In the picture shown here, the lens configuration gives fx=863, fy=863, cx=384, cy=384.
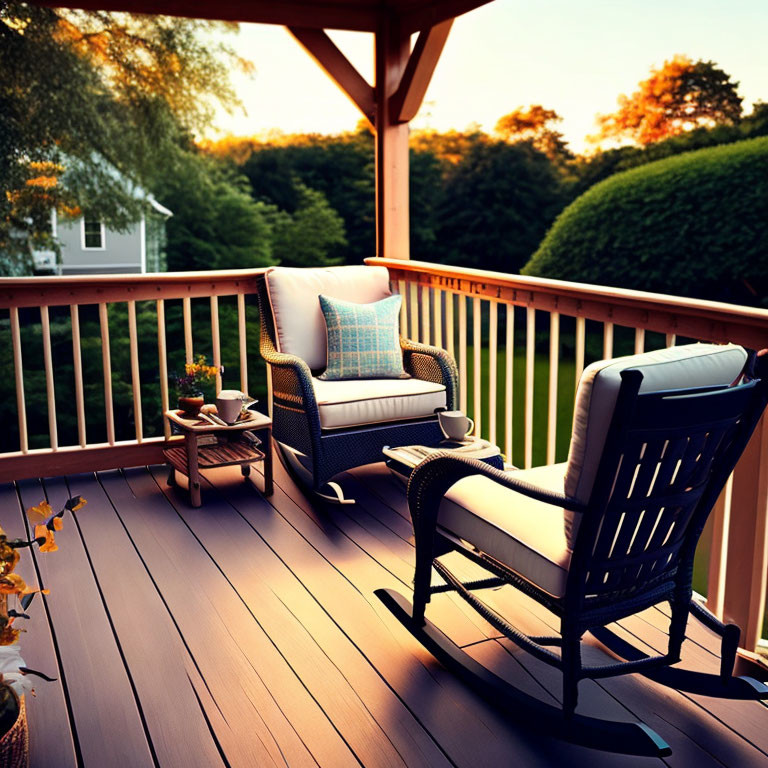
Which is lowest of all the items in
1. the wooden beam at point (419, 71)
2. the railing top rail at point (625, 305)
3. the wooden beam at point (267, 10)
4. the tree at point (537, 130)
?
the railing top rail at point (625, 305)

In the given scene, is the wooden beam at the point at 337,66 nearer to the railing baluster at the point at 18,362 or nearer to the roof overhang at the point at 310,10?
the roof overhang at the point at 310,10

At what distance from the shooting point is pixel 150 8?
4578 millimetres

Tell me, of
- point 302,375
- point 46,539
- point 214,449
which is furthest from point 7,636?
point 214,449

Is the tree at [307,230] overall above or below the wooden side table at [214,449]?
above

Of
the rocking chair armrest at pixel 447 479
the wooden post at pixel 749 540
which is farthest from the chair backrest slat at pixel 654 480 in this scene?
the wooden post at pixel 749 540

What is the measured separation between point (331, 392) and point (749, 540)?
2.01 meters

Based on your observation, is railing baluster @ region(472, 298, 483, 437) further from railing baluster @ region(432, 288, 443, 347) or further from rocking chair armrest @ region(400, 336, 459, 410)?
railing baluster @ region(432, 288, 443, 347)

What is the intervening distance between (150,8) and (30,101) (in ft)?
21.5

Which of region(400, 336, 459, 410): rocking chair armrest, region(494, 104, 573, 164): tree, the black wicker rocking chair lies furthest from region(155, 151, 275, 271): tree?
the black wicker rocking chair

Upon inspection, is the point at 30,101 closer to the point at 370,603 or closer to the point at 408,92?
the point at 408,92

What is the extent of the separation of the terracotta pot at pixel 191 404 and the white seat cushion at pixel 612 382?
2386mm

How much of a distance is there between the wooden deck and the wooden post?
19cm

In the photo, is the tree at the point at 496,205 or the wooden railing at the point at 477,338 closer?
the wooden railing at the point at 477,338

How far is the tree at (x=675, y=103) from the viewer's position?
33.9ft
